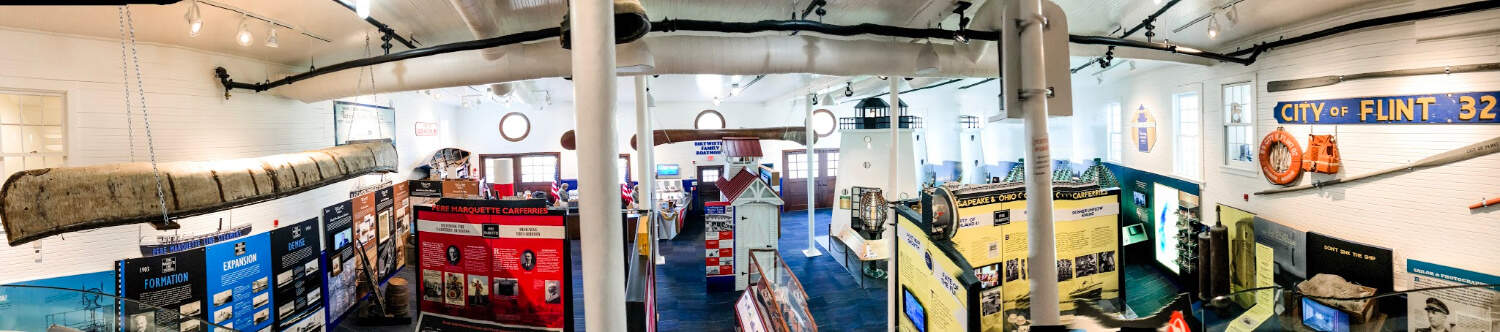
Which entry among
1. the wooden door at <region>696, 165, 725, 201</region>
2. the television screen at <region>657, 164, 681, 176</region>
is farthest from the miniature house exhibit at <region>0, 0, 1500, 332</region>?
the wooden door at <region>696, 165, 725, 201</region>

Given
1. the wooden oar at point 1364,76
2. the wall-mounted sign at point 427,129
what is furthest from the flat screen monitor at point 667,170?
the wooden oar at point 1364,76

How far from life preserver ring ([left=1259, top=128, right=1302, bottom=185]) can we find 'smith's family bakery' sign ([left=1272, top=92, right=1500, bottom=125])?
22cm

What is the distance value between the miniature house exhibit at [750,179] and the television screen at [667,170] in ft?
25.1

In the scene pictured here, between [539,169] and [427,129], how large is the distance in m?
4.13

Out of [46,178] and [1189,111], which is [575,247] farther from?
[1189,111]

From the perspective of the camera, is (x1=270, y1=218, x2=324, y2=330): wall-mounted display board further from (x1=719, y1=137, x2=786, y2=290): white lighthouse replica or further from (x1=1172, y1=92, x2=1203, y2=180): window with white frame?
(x1=1172, y1=92, x2=1203, y2=180): window with white frame

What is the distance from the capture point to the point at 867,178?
427 inches

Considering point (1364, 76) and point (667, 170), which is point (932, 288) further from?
point (667, 170)

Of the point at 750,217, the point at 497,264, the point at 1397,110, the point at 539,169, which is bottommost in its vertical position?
the point at 750,217

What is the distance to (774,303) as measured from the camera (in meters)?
5.07

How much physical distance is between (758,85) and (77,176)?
10.4m

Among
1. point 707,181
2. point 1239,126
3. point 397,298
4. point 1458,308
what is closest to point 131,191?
point 397,298

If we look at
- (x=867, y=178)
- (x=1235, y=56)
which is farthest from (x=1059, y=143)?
(x=1235, y=56)

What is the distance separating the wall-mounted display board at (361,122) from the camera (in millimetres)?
7996
